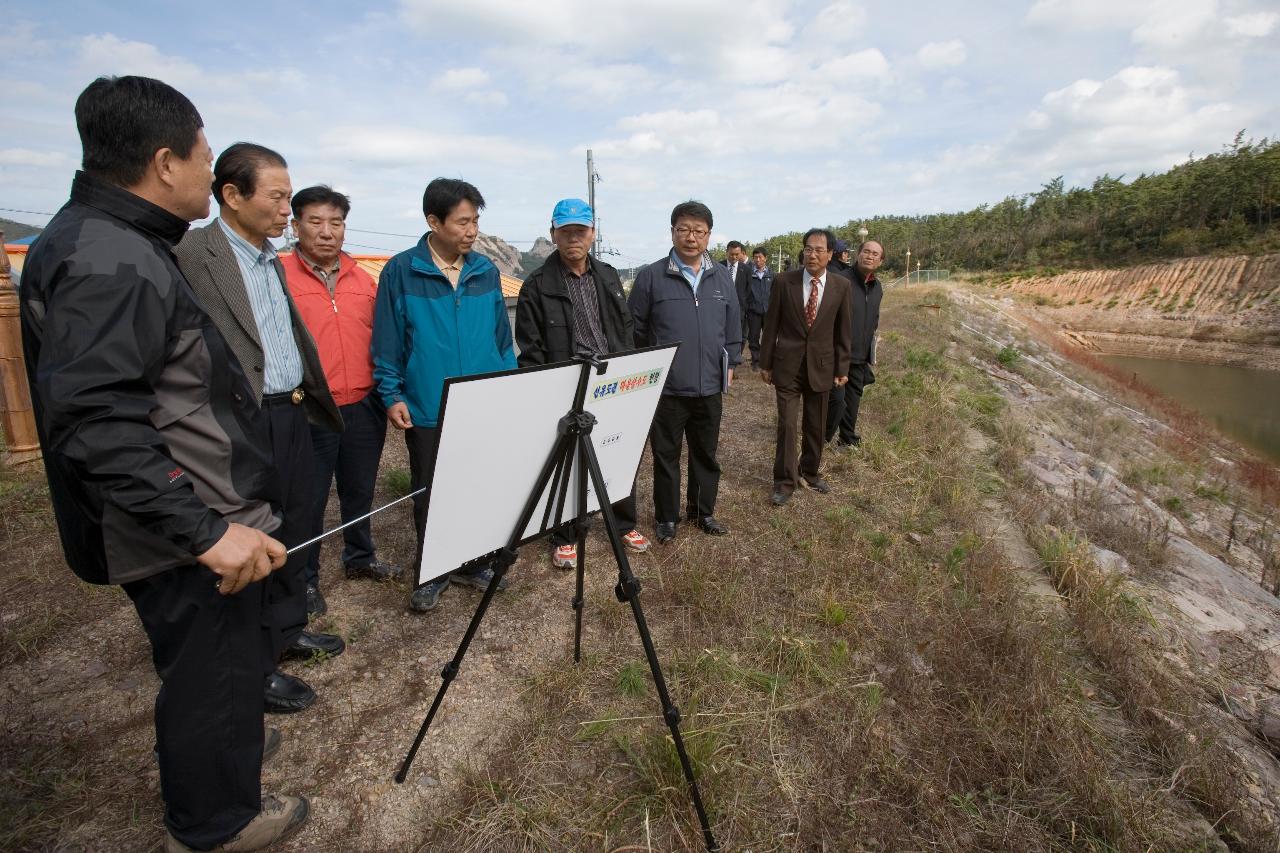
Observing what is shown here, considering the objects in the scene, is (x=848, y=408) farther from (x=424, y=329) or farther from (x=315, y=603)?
(x=315, y=603)

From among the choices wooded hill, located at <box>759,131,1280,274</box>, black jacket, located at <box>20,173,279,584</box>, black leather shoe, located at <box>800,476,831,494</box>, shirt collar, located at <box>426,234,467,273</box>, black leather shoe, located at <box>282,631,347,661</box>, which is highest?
wooded hill, located at <box>759,131,1280,274</box>

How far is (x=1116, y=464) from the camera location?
9.82 metres

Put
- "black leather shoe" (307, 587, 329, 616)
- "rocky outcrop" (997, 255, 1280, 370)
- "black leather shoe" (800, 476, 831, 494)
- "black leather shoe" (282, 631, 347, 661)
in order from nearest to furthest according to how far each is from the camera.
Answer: "black leather shoe" (282, 631, 347, 661) → "black leather shoe" (307, 587, 329, 616) → "black leather shoe" (800, 476, 831, 494) → "rocky outcrop" (997, 255, 1280, 370)

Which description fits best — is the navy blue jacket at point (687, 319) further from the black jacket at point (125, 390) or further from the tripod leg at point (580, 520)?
the black jacket at point (125, 390)

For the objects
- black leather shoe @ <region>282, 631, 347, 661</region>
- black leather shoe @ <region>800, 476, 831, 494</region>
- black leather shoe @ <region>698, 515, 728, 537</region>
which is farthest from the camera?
black leather shoe @ <region>800, 476, 831, 494</region>

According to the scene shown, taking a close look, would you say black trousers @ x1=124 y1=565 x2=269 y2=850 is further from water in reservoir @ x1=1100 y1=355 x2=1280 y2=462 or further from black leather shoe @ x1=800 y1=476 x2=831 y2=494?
water in reservoir @ x1=1100 y1=355 x2=1280 y2=462

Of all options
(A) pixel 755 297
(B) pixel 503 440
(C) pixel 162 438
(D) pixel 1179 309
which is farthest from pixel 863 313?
(D) pixel 1179 309

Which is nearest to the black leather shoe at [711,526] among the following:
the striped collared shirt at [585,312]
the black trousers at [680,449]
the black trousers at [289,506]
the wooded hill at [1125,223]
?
the black trousers at [680,449]

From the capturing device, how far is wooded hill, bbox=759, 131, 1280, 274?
37.3m

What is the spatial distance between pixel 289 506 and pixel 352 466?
956 millimetres

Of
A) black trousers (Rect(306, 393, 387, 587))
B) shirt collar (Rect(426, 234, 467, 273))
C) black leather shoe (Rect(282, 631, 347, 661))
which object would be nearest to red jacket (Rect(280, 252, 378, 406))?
black trousers (Rect(306, 393, 387, 587))

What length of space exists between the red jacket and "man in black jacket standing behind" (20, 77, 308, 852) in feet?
4.56

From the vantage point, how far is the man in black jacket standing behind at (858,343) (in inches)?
236

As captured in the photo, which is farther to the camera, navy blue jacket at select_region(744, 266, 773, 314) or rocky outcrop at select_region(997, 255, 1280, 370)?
rocky outcrop at select_region(997, 255, 1280, 370)
